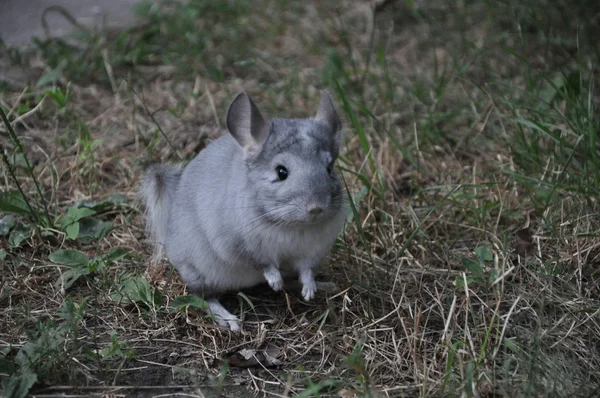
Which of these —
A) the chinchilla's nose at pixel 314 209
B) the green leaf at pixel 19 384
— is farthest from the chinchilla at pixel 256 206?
the green leaf at pixel 19 384

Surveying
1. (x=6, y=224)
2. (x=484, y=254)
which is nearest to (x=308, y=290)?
(x=484, y=254)

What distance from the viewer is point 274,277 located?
3.44 metres

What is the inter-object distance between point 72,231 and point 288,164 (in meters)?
1.35

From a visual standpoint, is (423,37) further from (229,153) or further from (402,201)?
(229,153)

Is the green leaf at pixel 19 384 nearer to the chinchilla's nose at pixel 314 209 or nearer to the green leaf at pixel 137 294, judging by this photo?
the green leaf at pixel 137 294

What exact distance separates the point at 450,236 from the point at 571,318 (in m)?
0.93

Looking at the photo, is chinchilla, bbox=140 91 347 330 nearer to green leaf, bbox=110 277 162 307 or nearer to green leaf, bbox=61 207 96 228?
green leaf, bbox=110 277 162 307

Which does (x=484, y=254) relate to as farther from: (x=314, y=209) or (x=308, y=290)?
(x=314, y=209)

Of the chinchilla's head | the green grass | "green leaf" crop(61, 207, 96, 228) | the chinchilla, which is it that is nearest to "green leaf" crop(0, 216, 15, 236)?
the green grass

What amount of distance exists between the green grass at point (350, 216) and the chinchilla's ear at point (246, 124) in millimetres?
565

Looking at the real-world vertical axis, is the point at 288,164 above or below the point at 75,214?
above

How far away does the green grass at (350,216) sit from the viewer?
10.3 feet

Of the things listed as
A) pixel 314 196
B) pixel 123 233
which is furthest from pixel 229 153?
pixel 123 233

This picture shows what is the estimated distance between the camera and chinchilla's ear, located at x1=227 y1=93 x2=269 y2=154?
131 inches
